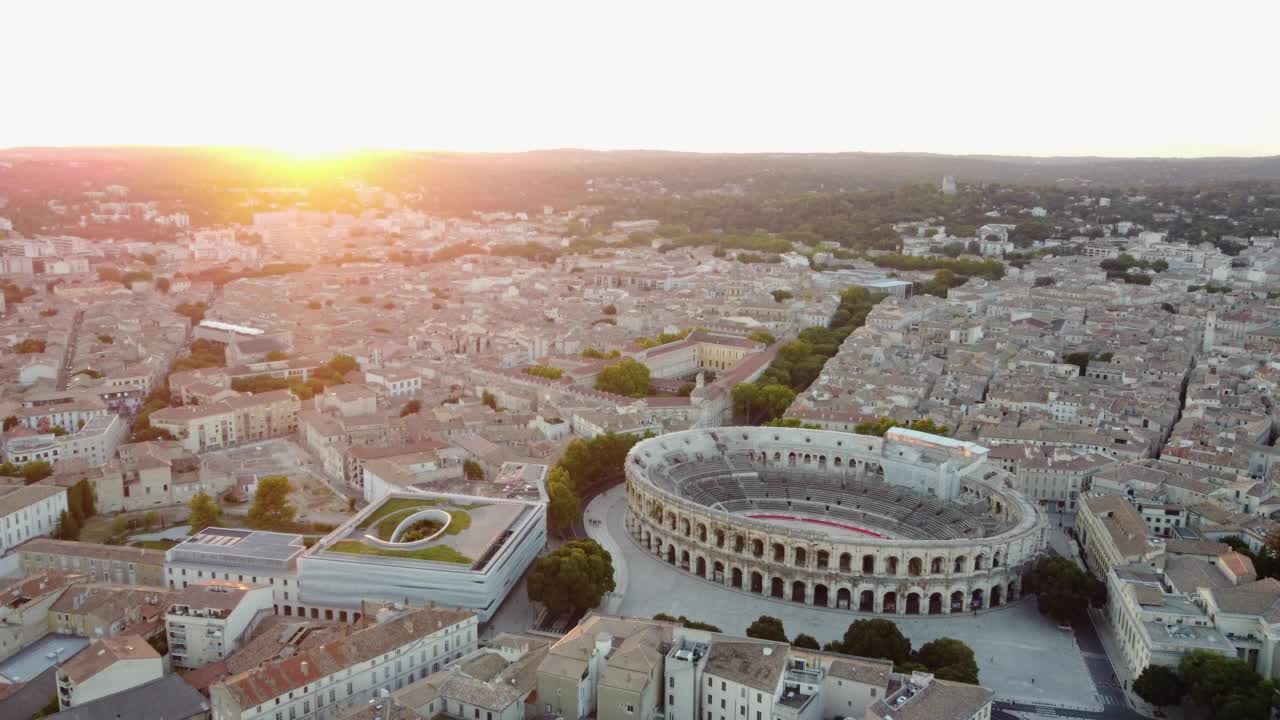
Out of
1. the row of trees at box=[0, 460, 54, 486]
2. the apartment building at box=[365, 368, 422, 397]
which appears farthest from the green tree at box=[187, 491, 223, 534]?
the apartment building at box=[365, 368, 422, 397]

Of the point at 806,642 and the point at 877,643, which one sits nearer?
the point at 877,643

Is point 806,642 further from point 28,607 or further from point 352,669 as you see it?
point 28,607

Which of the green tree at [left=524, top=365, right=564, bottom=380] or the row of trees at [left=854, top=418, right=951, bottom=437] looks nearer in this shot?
the row of trees at [left=854, top=418, right=951, bottom=437]

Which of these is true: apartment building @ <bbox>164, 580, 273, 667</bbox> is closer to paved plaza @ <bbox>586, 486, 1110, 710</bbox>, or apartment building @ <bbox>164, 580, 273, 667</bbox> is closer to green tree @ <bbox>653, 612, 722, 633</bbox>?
paved plaza @ <bbox>586, 486, 1110, 710</bbox>

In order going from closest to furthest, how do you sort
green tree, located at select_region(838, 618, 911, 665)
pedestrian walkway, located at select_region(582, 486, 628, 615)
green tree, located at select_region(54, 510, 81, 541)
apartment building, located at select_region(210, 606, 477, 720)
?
apartment building, located at select_region(210, 606, 477, 720), green tree, located at select_region(838, 618, 911, 665), pedestrian walkway, located at select_region(582, 486, 628, 615), green tree, located at select_region(54, 510, 81, 541)

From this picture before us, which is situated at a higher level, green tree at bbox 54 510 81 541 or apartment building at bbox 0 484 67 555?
apartment building at bbox 0 484 67 555

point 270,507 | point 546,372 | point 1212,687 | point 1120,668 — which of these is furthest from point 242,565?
point 1212,687

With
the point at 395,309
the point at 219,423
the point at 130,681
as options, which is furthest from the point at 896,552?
the point at 395,309
